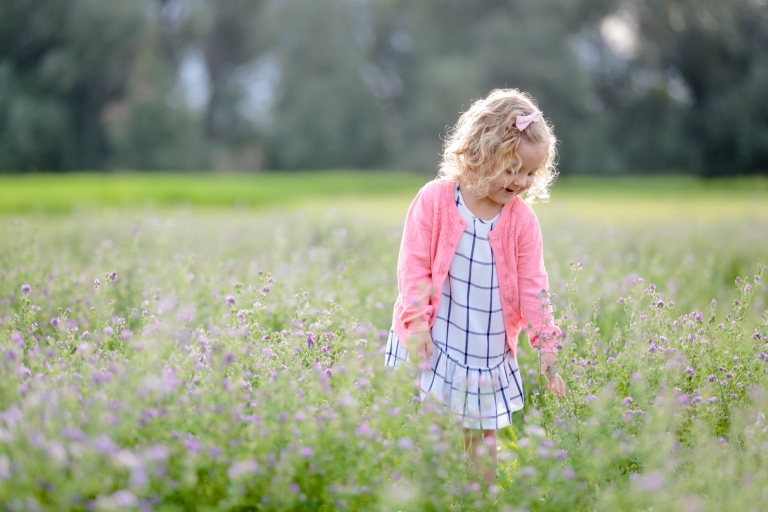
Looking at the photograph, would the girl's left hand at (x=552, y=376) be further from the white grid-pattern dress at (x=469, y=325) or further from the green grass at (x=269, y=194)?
the green grass at (x=269, y=194)

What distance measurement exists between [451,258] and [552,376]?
65 centimetres

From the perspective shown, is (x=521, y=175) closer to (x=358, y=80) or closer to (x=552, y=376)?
(x=552, y=376)

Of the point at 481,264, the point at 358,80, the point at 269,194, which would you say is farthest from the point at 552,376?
the point at 358,80

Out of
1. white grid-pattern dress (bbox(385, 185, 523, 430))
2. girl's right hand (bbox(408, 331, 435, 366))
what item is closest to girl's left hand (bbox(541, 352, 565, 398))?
Answer: white grid-pattern dress (bbox(385, 185, 523, 430))

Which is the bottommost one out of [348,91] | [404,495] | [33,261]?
[404,495]

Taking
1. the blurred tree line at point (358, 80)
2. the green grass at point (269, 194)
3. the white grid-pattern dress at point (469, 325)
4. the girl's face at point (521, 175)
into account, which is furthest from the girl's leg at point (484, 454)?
the blurred tree line at point (358, 80)

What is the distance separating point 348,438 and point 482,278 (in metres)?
1.01

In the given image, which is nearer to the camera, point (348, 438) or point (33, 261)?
point (348, 438)

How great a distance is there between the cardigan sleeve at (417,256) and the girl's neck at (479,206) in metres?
0.16

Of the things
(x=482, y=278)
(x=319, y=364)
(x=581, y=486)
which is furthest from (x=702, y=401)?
(x=319, y=364)

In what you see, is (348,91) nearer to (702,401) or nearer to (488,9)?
(488,9)

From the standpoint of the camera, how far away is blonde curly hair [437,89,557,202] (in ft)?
8.72

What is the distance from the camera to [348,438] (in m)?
2.06

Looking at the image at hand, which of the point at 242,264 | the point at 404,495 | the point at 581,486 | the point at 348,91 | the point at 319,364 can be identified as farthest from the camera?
the point at 348,91
